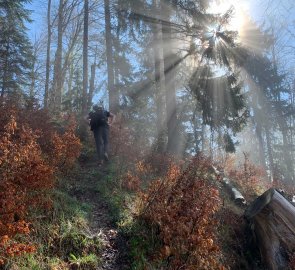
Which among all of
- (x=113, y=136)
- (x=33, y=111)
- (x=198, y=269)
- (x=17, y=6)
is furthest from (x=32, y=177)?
(x=17, y=6)

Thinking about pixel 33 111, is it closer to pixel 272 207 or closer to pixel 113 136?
pixel 113 136

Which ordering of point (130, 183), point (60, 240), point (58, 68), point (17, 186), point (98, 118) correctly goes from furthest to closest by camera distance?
point (58, 68)
point (98, 118)
point (130, 183)
point (60, 240)
point (17, 186)

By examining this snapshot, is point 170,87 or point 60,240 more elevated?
point 170,87

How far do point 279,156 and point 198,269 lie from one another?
2785 cm

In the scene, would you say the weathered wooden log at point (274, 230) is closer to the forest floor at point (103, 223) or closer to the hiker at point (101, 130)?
the forest floor at point (103, 223)

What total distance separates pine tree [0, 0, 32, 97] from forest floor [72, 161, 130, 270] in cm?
842

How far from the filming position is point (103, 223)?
23.4 ft

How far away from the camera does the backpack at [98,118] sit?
1091 centimetres

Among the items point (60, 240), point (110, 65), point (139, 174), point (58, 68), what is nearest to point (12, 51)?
point (110, 65)

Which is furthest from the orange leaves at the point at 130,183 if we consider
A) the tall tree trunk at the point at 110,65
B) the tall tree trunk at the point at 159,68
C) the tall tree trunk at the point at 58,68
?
the tall tree trunk at the point at 58,68

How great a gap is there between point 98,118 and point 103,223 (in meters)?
4.62

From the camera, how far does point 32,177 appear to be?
5.92 meters

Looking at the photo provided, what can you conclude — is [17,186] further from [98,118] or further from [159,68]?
[159,68]

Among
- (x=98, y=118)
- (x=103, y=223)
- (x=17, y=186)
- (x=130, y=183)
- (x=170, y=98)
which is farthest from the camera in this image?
(x=170, y=98)
